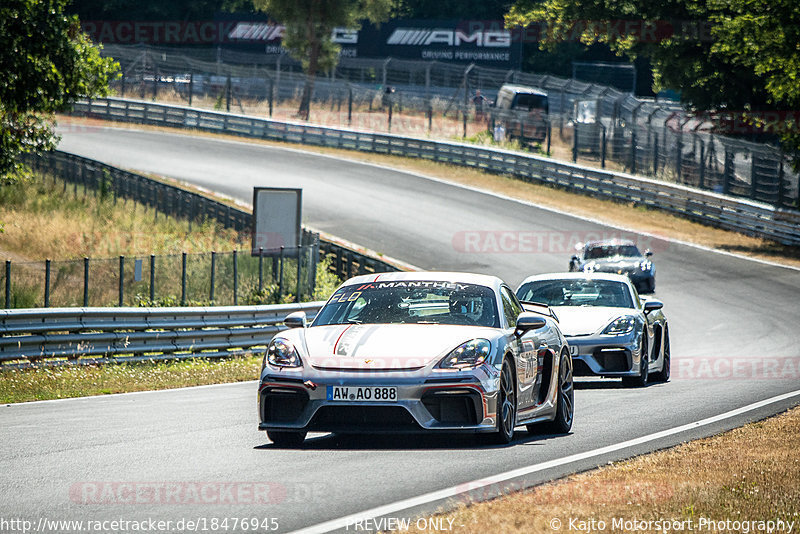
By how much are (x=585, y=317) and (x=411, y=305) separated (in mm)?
6216

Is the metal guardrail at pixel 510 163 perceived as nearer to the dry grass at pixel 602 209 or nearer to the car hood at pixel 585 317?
the dry grass at pixel 602 209

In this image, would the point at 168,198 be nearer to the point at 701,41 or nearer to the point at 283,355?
the point at 701,41

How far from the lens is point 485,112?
56.7 metres

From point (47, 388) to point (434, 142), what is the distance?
37.6 metres

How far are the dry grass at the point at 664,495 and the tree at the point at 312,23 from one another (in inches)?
2511

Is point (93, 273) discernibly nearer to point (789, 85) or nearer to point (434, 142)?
point (789, 85)

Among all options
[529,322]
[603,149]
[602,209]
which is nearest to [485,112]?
[603,149]

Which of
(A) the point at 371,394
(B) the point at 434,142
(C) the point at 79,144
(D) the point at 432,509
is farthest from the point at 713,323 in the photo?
(C) the point at 79,144

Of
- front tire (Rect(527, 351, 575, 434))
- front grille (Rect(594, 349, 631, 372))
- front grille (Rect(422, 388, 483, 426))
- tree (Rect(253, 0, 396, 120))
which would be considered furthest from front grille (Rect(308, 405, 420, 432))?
tree (Rect(253, 0, 396, 120))

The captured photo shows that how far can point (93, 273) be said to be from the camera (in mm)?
21203

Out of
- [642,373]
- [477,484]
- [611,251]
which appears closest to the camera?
[477,484]

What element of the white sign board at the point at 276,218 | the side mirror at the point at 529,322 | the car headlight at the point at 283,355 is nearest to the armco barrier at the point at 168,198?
the white sign board at the point at 276,218

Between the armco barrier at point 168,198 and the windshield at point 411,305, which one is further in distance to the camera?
the armco barrier at point 168,198

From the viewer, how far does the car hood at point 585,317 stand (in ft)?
51.0
